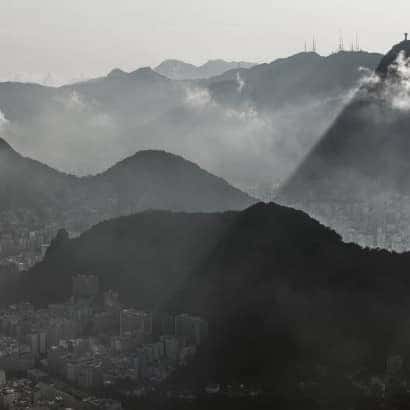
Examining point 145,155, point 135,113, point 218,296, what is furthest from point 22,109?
point 218,296

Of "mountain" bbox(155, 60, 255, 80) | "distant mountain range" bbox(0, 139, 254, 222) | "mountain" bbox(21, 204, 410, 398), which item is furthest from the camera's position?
"mountain" bbox(155, 60, 255, 80)

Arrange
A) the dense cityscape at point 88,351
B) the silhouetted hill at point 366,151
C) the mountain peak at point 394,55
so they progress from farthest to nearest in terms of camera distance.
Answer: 1. the mountain peak at point 394,55
2. the silhouetted hill at point 366,151
3. the dense cityscape at point 88,351

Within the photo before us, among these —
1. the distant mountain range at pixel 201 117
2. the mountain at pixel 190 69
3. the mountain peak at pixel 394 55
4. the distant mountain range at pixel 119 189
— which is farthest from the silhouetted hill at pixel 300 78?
the mountain at pixel 190 69

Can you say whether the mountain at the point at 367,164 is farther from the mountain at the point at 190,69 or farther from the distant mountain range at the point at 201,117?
the mountain at the point at 190,69

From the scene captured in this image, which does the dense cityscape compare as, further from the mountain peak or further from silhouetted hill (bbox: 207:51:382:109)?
silhouetted hill (bbox: 207:51:382:109)

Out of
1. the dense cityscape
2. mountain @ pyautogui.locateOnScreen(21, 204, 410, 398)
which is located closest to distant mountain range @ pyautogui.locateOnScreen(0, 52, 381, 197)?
mountain @ pyautogui.locateOnScreen(21, 204, 410, 398)

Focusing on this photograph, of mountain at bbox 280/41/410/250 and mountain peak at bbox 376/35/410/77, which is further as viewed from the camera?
mountain peak at bbox 376/35/410/77

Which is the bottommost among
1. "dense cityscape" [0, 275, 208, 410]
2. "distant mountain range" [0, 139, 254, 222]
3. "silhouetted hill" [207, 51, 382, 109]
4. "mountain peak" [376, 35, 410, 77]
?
"dense cityscape" [0, 275, 208, 410]
